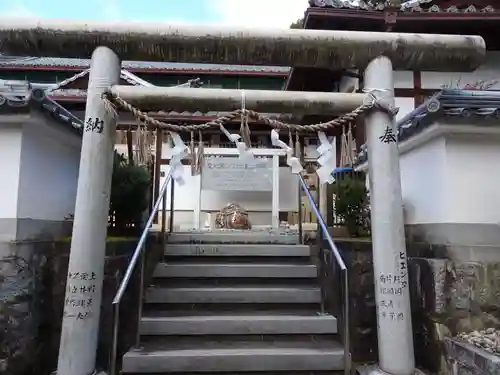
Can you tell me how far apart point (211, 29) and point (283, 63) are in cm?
81

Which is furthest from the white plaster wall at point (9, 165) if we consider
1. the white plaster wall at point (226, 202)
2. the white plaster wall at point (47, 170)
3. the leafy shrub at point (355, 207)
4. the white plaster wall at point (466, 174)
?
the white plaster wall at point (226, 202)

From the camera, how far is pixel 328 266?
510cm

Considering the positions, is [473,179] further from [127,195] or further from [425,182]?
[127,195]

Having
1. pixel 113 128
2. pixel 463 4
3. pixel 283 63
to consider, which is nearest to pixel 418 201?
pixel 283 63

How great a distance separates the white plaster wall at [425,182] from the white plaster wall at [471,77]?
187 inches

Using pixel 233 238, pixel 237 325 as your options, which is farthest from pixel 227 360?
pixel 233 238

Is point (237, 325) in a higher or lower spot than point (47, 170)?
lower

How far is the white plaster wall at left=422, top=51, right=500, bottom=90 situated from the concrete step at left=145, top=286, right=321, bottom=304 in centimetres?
647

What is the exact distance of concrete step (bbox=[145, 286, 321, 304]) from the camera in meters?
4.86

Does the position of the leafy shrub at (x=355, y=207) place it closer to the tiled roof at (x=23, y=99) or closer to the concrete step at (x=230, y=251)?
the concrete step at (x=230, y=251)

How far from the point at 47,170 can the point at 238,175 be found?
6.03 meters

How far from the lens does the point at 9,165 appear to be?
4168 millimetres

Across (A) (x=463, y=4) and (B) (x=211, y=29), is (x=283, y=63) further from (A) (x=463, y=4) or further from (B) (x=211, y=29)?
(A) (x=463, y=4)

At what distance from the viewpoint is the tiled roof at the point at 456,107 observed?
4121 millimetres
